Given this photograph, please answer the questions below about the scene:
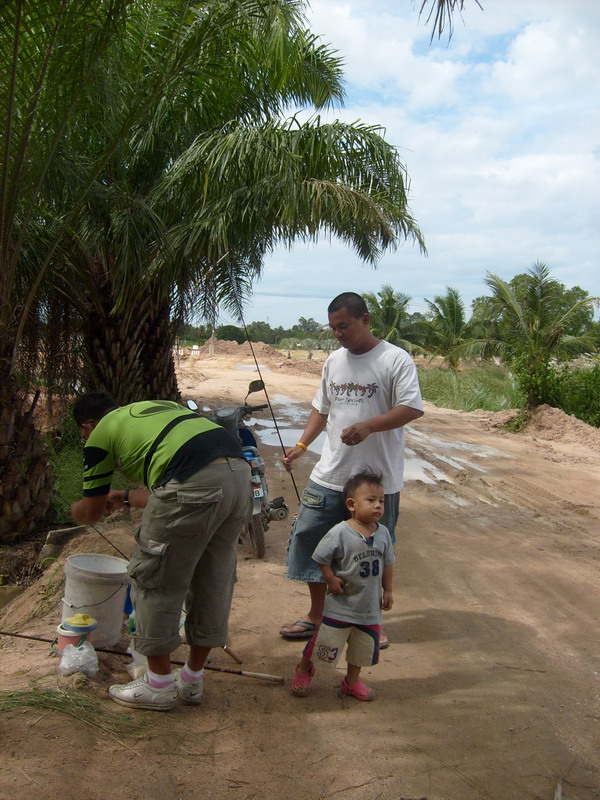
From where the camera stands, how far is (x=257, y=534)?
18.5 ft

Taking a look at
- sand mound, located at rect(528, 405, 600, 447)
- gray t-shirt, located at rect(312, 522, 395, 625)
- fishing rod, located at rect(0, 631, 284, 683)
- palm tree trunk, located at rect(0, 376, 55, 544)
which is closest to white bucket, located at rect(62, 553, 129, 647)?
fishing rod, located at rect(0, 631, 284, 683)

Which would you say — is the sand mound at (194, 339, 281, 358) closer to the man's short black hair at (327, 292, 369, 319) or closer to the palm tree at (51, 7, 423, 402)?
the palm tree at (51, 7, 423, 402)

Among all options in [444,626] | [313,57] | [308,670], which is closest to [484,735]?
[308,670]

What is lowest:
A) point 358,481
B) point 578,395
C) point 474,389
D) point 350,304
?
point 474,389

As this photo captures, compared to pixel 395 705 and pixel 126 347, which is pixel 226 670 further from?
pixel 126 347

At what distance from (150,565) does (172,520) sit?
0.72ft

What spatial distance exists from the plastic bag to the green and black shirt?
82 cm

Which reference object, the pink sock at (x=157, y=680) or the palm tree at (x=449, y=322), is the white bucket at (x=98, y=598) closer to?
the pink sock at (x=157, y=680)

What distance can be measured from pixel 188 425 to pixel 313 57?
797cm

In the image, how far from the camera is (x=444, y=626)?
4.47 metres

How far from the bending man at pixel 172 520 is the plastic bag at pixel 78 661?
206mm

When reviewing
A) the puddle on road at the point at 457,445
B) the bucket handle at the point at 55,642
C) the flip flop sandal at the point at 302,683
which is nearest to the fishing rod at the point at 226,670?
the bucket handle at the point at 55,642

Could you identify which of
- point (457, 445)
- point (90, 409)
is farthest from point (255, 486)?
point (457, 445)

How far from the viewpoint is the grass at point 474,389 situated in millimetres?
19734
